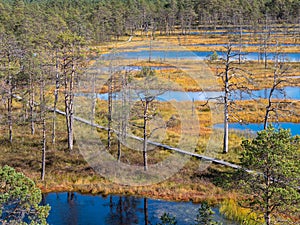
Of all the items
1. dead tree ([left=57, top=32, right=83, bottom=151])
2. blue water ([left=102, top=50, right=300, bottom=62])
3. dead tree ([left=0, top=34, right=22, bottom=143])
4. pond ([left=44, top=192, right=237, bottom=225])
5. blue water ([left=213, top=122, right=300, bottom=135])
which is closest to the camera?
pond ([left=44, top=192, right=237, bottom=225])

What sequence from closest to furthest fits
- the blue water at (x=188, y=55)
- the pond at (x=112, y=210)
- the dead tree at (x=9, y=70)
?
1. the pond at (x=112, y=210)
2. the dead tree at (x=9, y=70)
3. the blue water at (x=188, y=55)

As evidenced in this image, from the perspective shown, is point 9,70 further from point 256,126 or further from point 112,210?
point 256,126

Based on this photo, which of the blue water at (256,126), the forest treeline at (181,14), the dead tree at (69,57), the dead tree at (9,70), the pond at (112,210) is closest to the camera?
the pond at (112,210)

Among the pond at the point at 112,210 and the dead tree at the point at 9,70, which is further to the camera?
the dead tree at the point at 9,70

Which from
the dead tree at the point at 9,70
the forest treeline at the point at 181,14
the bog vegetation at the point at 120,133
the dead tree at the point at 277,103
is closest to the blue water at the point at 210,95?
the bog vegetation at the point at 120,133

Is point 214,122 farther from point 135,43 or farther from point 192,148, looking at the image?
point 135,43

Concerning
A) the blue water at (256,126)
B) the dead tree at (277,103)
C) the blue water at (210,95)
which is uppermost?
the dead tree at (277,103)

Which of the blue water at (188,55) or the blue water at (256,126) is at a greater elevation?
the blue water at (188,55)

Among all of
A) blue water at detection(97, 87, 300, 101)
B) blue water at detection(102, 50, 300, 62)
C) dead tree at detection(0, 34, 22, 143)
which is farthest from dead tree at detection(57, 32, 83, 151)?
blue water at detection(102, 50, 300, 62)

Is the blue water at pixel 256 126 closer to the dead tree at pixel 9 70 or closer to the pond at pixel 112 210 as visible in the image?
the pond at pixel 112 210

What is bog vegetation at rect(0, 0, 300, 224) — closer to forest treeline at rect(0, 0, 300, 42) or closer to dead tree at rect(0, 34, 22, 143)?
dead tree at rect(0, 34, 22, 143)
